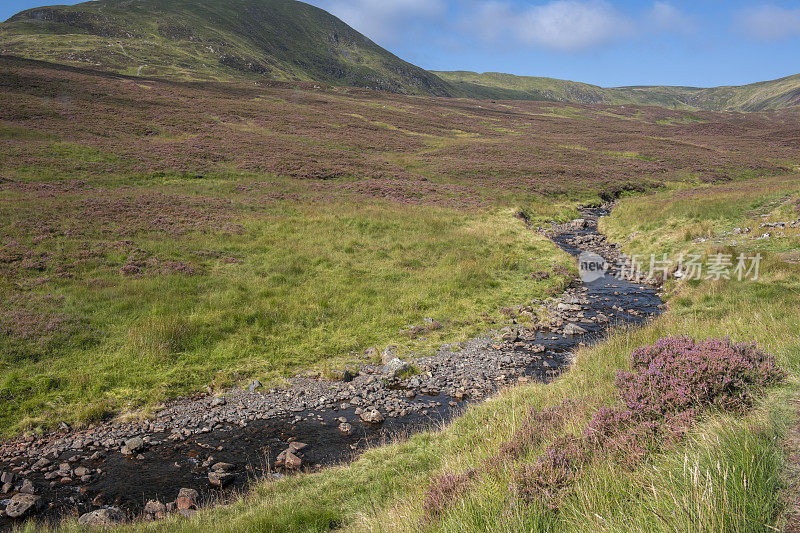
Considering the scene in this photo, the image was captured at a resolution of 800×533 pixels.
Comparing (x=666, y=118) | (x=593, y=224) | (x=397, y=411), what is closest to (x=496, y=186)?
(x=593, y=224)

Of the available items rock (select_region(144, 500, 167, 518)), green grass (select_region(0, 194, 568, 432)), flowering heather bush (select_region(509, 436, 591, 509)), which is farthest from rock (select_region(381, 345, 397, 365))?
flowering heather bush (select_region(509, 436, 591, 509))

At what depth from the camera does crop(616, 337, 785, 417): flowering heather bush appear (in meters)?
5.65

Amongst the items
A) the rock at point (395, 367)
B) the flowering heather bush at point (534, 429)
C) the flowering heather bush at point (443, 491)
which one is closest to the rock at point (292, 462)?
the rock at point (395, 367)

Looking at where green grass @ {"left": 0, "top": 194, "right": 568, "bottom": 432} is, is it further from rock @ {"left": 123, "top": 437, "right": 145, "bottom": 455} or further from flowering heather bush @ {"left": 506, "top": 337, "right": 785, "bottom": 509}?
flowering heather bush @ {"left": 506, "top": 337, "right": 785, "bottom": 509}

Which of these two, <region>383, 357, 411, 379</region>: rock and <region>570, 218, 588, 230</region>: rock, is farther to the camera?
<region>570, 218, 588, 230</region>: rock

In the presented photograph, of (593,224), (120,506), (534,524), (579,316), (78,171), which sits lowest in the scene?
(120,506)

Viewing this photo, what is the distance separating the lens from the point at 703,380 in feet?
19.2

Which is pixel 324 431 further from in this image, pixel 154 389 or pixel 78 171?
pixel 78 171

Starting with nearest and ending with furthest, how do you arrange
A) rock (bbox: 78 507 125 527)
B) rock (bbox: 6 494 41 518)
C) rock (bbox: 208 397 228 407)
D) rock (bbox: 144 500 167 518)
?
rock (bbox: 78 507 125 527) < rock (bbox: 6 494 41 518) < rock (bbox: 144 500 167 518) < rock (bbox: 208 397 228 407)

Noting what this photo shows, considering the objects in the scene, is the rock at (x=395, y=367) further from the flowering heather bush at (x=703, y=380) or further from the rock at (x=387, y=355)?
the flowering heather bush at (x=703, y=380)

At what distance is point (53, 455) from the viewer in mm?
9344

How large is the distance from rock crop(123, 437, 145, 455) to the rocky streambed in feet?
0.07

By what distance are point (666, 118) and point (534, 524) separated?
174m

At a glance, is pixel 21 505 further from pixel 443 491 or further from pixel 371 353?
pixel 371 353
